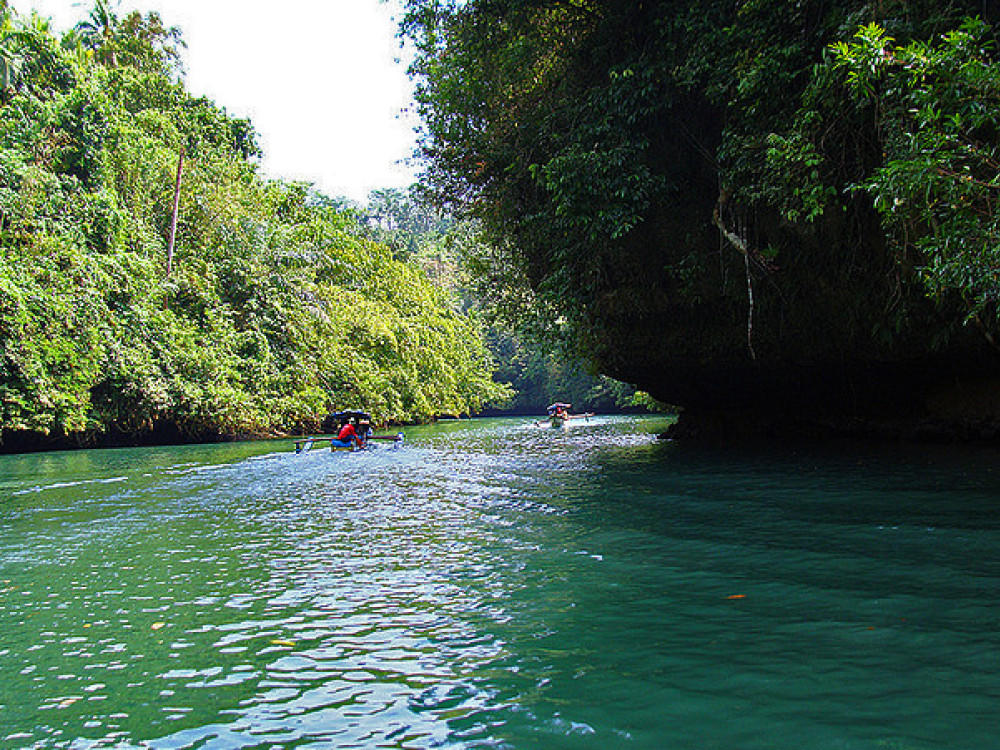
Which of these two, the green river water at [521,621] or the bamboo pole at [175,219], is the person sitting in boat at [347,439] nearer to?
the green river water at [521,621]

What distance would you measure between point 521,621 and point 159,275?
87.6 feet

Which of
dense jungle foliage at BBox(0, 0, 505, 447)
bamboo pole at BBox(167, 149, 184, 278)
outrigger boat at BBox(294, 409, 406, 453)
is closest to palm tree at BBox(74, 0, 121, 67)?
dense jungle foliage at BBox(0, 0, 505, 447)

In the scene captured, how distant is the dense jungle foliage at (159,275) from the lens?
2181 cm

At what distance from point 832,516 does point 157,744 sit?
6.47 m

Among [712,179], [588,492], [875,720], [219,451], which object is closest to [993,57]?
[712,179]

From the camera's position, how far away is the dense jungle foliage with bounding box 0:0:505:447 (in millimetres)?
21812

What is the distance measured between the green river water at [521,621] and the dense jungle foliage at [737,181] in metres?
3.19

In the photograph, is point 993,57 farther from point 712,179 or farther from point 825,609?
point 825,609

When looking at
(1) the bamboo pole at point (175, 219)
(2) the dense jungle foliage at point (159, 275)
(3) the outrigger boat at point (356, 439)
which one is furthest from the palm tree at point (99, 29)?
(3) the outrigger boat at point (356, 439)

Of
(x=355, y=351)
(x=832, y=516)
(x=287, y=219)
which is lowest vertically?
(x=832, y=516)

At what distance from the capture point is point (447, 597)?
505 centimetres

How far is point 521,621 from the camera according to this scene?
14.5 ft

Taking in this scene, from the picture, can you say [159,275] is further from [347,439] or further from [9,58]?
[347,439]

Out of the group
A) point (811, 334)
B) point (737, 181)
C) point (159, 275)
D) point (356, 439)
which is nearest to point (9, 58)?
point (159, 275)
